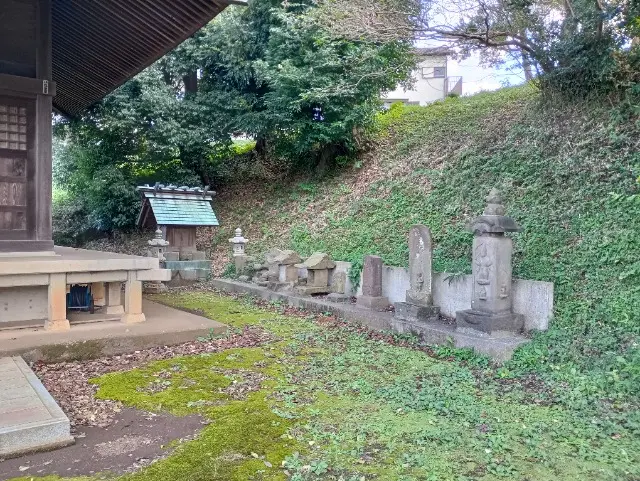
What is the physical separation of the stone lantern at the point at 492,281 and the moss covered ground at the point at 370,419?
0.51 meters

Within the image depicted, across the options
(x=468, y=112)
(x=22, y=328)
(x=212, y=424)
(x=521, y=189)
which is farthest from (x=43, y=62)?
(x=468, y=112)

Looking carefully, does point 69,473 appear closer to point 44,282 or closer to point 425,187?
point 44,282

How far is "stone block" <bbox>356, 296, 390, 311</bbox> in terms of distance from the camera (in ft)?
27.0

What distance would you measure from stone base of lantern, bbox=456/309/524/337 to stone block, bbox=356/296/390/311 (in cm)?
203

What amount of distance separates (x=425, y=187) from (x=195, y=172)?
341 inches

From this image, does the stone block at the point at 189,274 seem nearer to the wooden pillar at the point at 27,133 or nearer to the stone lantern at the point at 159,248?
the stone lantern at the point at 159,248

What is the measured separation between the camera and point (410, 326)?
7.00m

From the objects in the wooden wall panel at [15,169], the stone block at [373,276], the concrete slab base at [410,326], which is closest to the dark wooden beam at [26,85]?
the wooden wall panel at [15,169]

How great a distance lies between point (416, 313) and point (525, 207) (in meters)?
2.74

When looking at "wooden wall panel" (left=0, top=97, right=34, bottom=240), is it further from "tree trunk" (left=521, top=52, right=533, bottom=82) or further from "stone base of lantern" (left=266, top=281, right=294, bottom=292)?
"tree trunk" (left=521, top=52, right=533, bottom=82)

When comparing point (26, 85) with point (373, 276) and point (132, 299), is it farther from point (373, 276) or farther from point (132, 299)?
point (373, 276)

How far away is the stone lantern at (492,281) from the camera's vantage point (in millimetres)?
6125

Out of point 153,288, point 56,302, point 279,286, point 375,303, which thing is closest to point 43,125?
point 56,302

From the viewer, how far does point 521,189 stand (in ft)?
28.6
